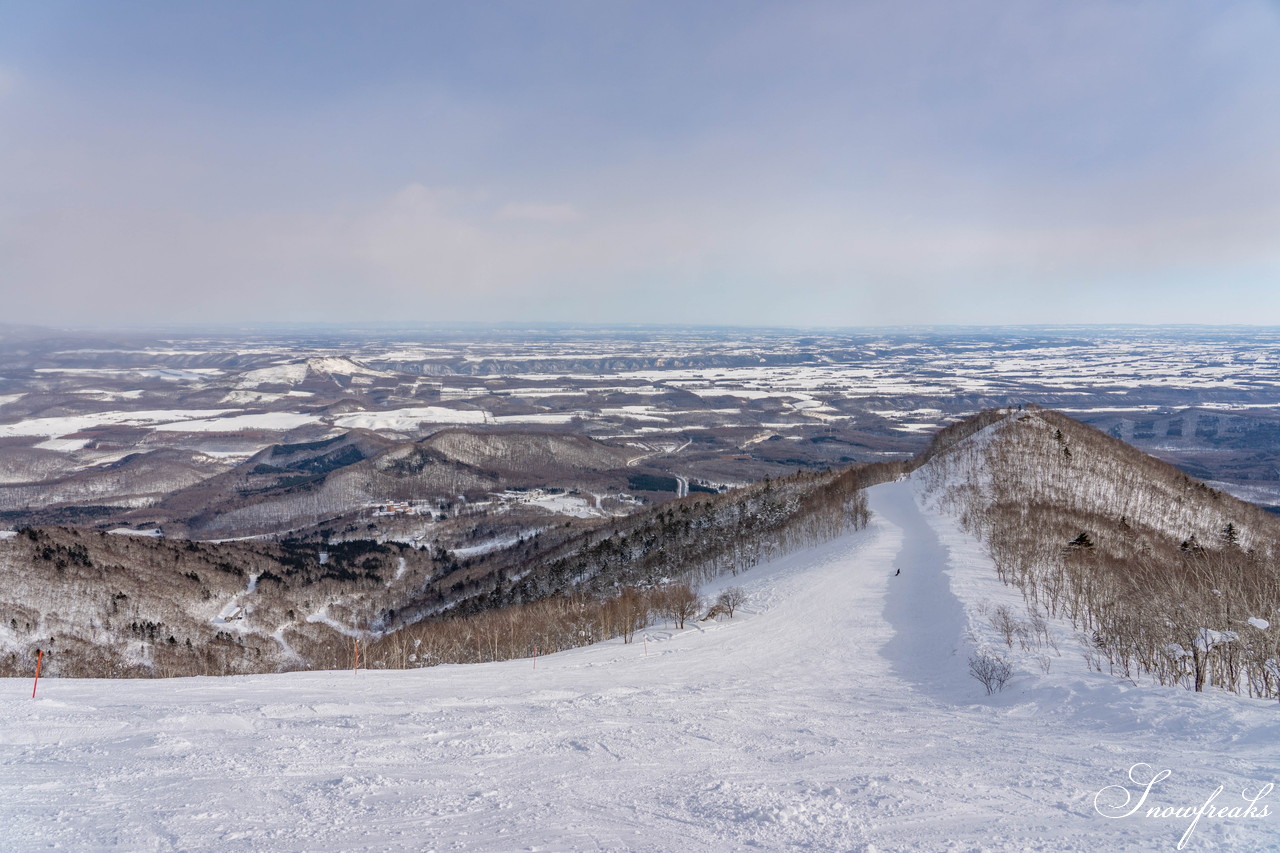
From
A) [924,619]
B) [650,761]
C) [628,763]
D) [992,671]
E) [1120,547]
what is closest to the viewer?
[628,763]

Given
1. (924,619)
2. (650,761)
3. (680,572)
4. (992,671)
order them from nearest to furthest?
(650,761), (992,671), (924,619), (680,572)

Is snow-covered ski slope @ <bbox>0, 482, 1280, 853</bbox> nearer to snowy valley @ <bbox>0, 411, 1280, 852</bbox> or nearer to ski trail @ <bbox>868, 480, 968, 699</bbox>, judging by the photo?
snowy valley @ <bbox>0, 411, 1280, 852</bbox>

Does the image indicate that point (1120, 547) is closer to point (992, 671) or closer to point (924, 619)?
point (924, 619)

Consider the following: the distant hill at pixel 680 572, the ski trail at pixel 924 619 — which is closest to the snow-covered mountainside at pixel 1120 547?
the distant hill at pixel 680 572

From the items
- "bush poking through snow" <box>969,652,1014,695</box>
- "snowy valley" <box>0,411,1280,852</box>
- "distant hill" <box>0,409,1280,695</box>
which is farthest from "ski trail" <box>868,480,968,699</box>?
"distant hill" <box>0,409,1280,695</box>

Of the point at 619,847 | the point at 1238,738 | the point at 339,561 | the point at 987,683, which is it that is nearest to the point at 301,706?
the point at 619,847

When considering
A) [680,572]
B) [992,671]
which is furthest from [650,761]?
[680,572]
